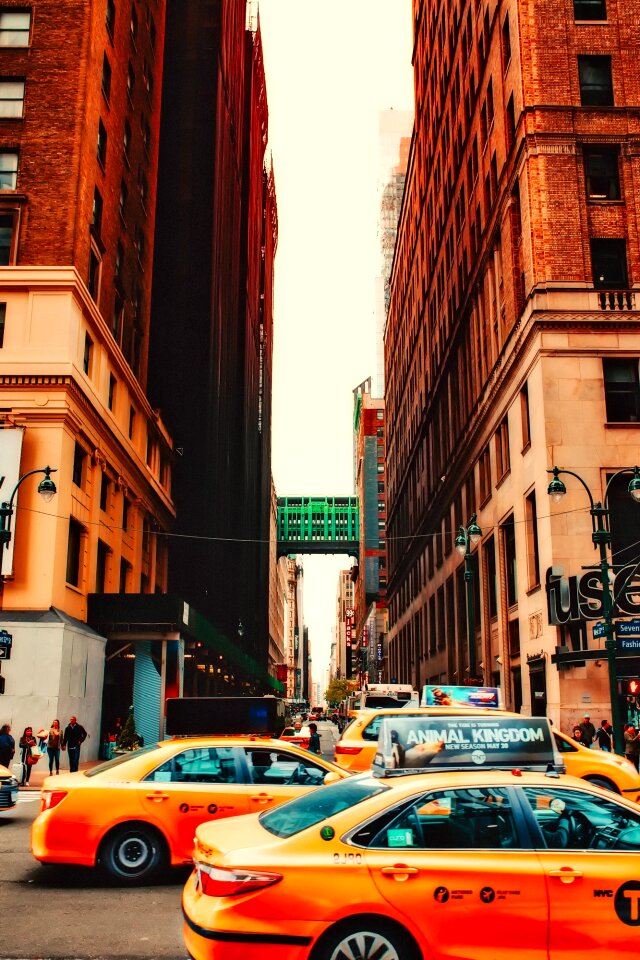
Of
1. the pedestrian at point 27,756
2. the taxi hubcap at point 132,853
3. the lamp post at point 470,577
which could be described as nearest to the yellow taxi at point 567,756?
the taxi hubcap at point 132,853

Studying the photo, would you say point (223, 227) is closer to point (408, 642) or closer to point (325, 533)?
point (408, 642)

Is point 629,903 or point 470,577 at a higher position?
point 470,577

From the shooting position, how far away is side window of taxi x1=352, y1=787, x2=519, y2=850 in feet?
21.3

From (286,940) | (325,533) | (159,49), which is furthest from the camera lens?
(325,533)

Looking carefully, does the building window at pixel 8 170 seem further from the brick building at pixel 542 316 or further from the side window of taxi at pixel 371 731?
the side window of taxi at pixel 371 731

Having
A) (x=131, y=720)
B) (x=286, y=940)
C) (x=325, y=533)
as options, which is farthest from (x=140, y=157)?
(x=325, y=533)

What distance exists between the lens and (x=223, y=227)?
66.9 metres

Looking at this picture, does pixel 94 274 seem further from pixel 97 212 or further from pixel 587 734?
pixel 587 734

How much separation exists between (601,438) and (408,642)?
4913 centimetres

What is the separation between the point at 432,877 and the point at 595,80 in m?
34.9

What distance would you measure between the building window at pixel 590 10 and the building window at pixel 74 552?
88.3 ft

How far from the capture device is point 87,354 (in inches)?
1464

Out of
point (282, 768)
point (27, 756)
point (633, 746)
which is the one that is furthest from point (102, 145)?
point (282, 768)

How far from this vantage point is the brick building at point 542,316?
30344 mm
